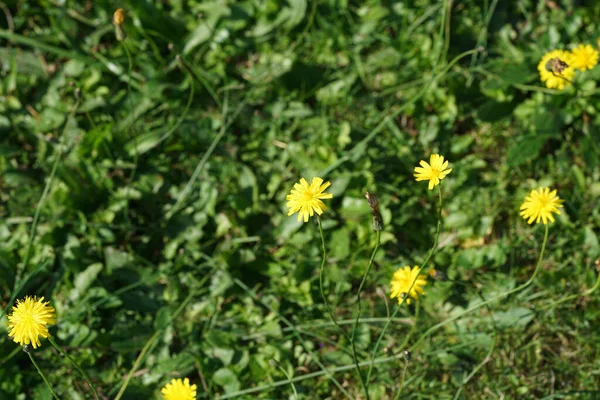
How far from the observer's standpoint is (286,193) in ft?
9.05

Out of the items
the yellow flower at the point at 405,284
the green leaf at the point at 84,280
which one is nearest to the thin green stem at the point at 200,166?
the green leaf at the point at 84,280

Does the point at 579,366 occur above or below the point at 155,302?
below

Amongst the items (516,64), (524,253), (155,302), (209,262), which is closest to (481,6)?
(516,64)

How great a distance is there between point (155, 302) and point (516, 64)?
1.75 m

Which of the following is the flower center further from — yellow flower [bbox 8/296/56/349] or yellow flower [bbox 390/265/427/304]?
yellow flower [bbox 8/296/56/349]

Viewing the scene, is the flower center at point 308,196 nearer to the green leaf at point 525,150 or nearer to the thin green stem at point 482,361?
the thin green stem at point 482,361

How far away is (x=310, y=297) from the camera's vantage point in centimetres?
248

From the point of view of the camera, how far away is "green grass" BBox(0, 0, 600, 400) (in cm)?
234

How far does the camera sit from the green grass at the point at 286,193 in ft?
7.69

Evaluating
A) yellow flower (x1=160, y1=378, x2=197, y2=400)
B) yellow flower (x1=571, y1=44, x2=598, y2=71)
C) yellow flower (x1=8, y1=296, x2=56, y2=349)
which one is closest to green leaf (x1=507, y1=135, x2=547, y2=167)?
yellow flower (x1=571, y1=44, x2=598, y2=71)

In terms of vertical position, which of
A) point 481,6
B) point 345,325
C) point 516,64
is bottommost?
point 345,325

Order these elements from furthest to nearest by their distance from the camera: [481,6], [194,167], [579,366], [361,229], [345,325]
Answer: [481,6] → [194,167] → [361,229] → [345,325] → [579,366]

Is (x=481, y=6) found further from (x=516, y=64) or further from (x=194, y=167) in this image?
(x=194, y=167)

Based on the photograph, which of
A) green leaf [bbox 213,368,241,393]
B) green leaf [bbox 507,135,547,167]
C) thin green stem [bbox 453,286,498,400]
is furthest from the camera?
green leaf [bbox 507,135,547,167]
